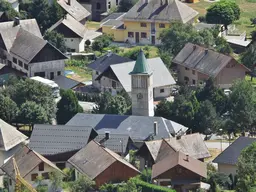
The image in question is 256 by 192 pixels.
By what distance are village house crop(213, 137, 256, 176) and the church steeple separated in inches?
292

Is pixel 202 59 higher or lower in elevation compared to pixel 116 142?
higher

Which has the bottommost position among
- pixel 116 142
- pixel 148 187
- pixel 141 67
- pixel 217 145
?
pixel 217 145

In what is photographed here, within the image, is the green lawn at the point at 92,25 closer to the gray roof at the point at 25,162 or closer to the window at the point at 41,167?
the gray roof at the point at 25,162

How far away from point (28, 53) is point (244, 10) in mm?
27531

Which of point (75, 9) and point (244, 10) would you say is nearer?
point (75, 9)

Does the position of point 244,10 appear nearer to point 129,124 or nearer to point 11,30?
point 11,30

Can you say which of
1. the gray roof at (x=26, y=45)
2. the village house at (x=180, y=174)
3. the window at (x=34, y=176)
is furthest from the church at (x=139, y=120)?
the gray roof at (x=26, y=45)

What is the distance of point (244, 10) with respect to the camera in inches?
3738

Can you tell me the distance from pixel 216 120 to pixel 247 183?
11959mm

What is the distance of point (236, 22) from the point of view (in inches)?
3533

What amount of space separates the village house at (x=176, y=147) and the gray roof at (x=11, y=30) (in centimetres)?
2007

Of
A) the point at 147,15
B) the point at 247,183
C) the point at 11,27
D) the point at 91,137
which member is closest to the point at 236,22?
the point at 147,15

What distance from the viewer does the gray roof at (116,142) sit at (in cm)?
5741

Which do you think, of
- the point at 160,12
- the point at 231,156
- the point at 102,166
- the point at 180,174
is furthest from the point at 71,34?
the point at 180,174
